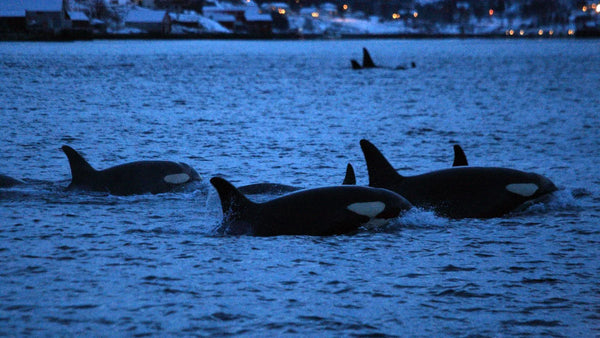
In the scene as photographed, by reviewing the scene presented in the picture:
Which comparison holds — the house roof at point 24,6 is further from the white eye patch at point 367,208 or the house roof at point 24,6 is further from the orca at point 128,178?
the white eye patch at point 367,208

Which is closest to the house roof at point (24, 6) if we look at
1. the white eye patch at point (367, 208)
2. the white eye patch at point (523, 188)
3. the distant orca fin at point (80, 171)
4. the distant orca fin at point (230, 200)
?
the distant orca fin at point (80, 171)

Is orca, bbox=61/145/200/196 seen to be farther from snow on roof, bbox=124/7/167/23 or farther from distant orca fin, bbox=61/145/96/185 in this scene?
snow on roof, bbox=124/7/167/23

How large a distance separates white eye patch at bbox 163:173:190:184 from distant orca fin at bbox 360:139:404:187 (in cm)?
410

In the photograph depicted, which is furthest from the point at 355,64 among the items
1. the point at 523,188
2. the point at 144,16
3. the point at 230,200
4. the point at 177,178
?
the point at 144,16

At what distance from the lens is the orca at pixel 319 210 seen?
1214 cm

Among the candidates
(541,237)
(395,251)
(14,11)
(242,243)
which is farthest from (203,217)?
(14,11)

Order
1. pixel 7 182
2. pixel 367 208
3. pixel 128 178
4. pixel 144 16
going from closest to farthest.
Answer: pixel 367 208, pixel 128 178, pixel 7 182, pixel 144 16

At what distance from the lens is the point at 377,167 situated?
13.6m

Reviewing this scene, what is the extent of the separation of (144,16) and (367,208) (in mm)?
189442

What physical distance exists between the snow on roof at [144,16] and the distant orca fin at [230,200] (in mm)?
187380

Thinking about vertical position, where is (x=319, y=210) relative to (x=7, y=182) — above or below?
above

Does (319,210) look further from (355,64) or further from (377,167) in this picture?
(355,64)

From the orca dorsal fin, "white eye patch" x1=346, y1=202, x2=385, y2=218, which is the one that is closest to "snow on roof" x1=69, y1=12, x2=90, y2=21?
the orca dorsal fin

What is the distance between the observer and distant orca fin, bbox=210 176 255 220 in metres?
11.9
